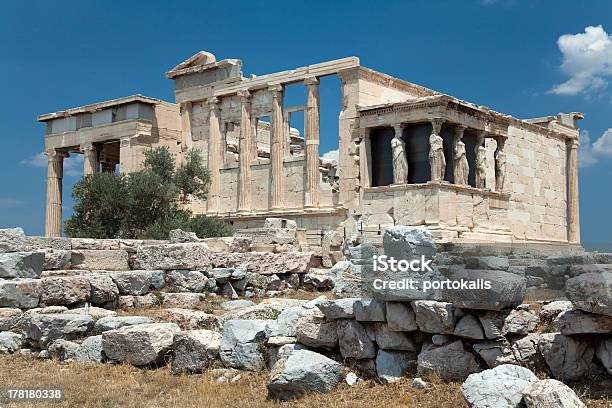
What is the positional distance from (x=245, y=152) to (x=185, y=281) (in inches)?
570

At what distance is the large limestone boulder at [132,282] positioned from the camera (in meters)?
11.6

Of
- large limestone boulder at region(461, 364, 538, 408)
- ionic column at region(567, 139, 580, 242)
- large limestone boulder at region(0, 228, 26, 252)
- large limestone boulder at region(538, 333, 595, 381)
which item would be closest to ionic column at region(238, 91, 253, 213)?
ionic column at region(567, 139, 580, 242)

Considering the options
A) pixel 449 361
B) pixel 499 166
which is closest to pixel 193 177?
pixel 499 166

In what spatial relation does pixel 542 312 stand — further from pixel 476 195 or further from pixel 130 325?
pixel 476 195

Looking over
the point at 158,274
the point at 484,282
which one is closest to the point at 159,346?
the point at 484,282

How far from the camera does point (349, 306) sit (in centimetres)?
695

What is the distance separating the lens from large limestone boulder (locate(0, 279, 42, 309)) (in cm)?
1017

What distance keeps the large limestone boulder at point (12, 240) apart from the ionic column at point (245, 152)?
49.0ft

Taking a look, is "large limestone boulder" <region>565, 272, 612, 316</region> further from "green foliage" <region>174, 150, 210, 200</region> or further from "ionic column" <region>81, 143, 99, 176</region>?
"ionic column" <region>81, 143, 99, 176</region>

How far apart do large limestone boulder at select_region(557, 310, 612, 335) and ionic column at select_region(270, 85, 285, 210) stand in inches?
789

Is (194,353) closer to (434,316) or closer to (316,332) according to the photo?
(316,332)

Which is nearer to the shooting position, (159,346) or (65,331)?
(159,346)

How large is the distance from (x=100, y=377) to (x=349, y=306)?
2823 mm

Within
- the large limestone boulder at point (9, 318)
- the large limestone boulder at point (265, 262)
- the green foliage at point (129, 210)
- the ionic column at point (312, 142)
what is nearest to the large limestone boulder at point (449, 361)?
the large limestone boulder at point (9, 318)
